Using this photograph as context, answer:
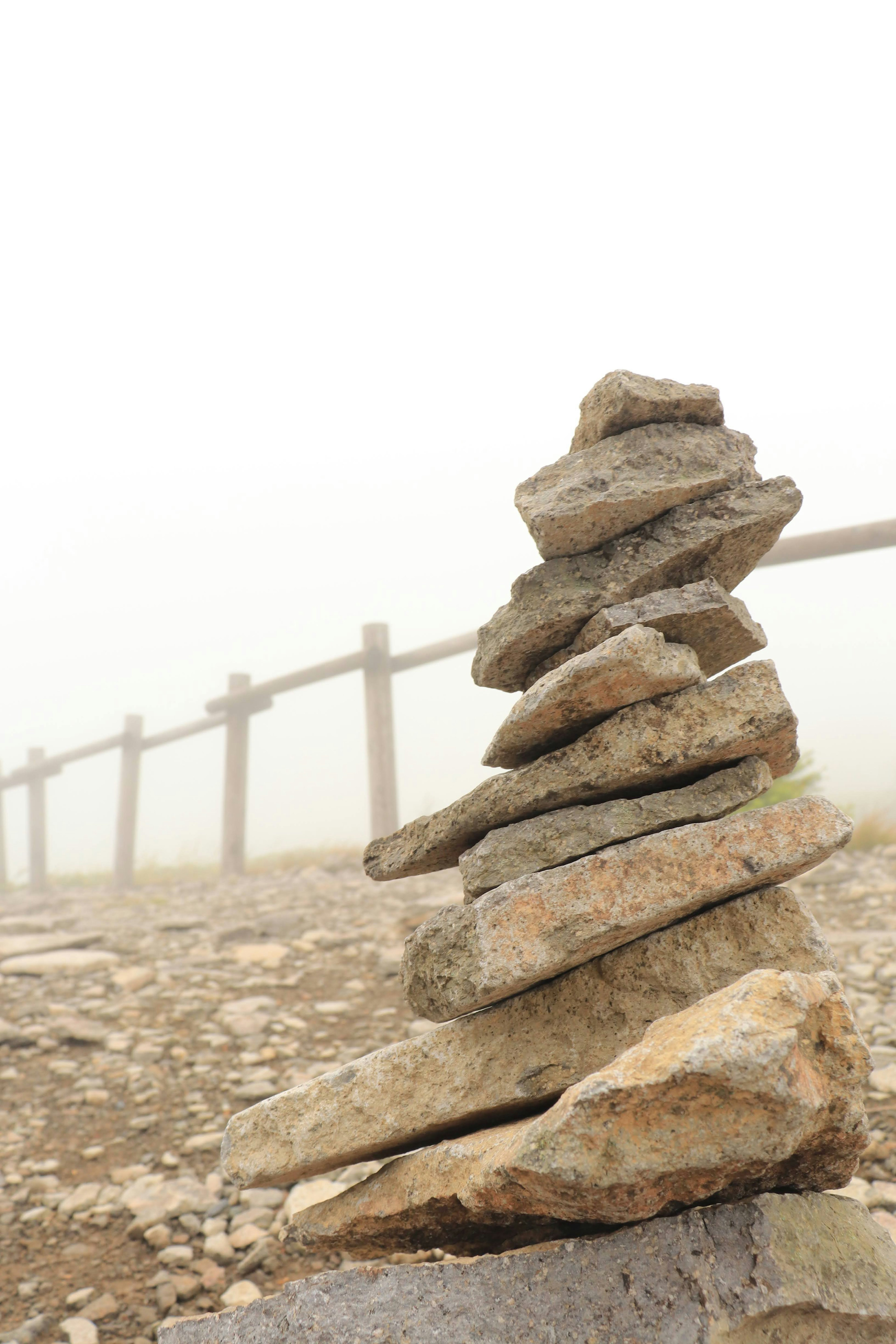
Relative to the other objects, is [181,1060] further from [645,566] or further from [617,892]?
[645,566]

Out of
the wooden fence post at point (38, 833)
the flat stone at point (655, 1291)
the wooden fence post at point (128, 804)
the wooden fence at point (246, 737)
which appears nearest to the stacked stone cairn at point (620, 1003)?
the flat stone at point (655, 1291)

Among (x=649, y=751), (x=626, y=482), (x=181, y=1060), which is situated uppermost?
(x=626, y=482)

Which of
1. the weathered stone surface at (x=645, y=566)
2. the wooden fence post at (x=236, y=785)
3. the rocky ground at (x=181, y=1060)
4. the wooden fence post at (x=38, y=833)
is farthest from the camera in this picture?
the wooden fence post at (x=38, y=833)

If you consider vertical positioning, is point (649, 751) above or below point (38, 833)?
above

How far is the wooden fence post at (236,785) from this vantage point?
523 inches

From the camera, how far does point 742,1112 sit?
1.86m

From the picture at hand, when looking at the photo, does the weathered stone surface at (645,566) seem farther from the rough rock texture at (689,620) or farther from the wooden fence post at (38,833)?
the wooden fence post at (38,833)

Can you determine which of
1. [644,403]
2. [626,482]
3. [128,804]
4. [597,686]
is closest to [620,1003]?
[597,686]

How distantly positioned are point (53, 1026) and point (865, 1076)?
213 inches

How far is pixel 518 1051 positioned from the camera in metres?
2.63

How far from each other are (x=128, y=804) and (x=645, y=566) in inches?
605

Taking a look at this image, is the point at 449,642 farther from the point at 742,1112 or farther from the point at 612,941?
the point at 742,1112

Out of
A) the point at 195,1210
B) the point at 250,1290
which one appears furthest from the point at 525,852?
the point at 195,1210

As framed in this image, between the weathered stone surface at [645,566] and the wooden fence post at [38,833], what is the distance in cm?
1827
